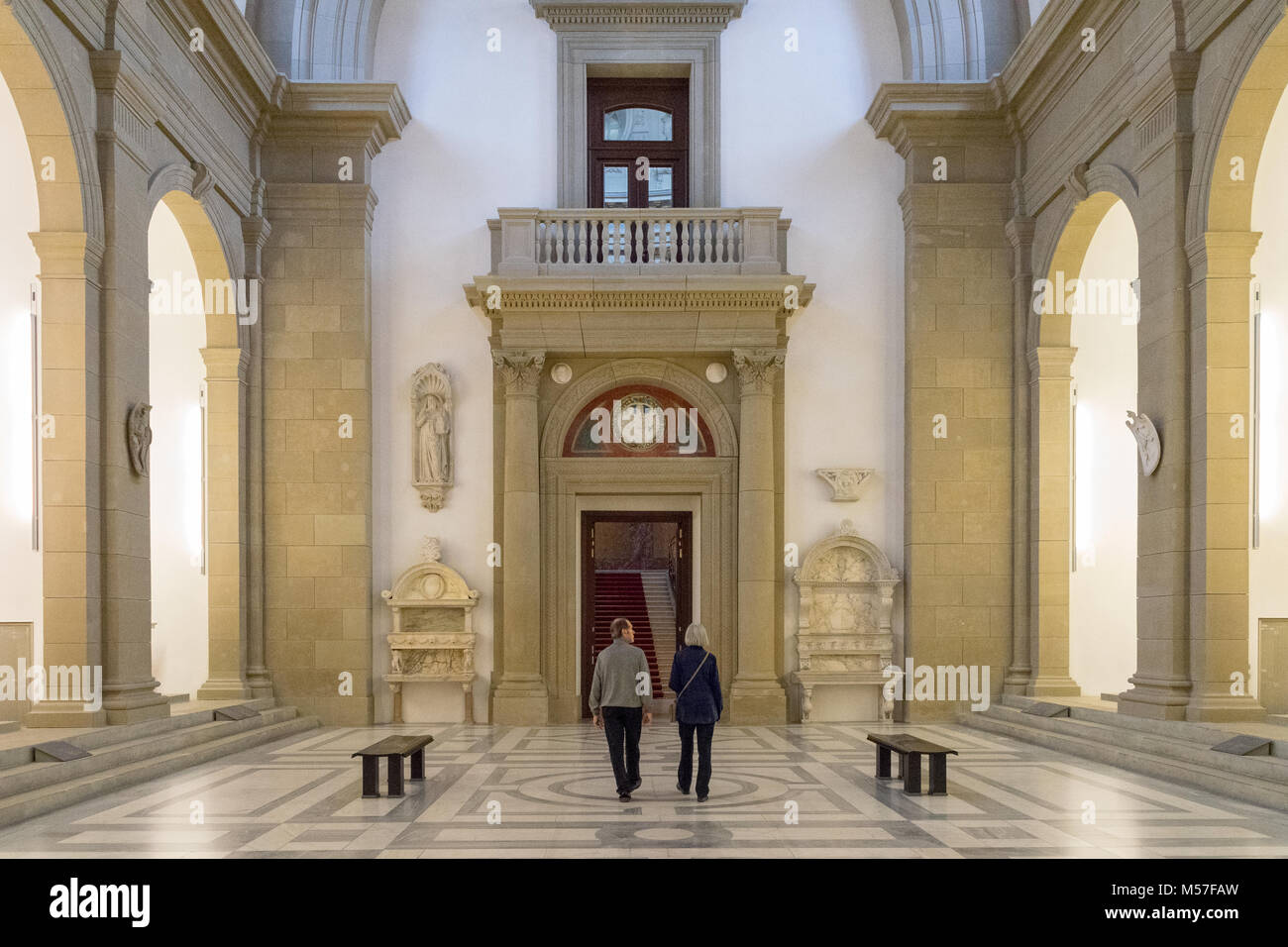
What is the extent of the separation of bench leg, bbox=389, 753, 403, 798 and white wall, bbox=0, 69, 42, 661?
20.4 ft

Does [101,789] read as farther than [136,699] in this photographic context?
No

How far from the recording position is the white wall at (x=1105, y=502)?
1705 centimetres

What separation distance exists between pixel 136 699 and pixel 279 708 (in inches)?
166

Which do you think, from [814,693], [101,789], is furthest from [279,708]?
[814,693]

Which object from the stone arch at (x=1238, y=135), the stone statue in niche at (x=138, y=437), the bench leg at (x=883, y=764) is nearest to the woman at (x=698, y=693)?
the bench leg at (x=883, y=764)

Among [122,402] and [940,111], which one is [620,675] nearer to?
[122,402]

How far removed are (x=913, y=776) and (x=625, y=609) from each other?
15.1 meters

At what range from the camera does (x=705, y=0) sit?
1744 cm

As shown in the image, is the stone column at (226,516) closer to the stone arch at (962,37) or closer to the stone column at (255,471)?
the stone column at (255,471)

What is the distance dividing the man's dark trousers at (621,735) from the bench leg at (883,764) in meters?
2.08

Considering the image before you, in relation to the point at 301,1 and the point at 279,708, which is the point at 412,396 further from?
the point at 301,1

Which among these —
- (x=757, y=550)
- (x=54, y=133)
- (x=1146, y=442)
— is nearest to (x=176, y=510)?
(x=54, y=133)

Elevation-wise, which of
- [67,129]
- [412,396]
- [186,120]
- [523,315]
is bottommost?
[412,396]

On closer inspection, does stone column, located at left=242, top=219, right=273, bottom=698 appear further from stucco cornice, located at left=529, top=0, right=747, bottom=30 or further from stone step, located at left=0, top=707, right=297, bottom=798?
stucco cornice, located at left=529, top=0, right=747, bottom=30
